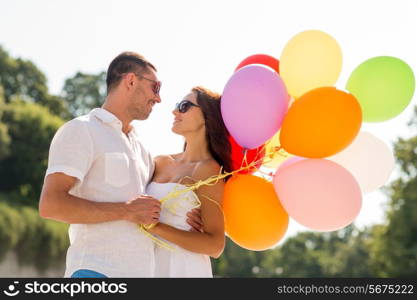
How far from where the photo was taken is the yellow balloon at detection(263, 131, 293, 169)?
15.5ft

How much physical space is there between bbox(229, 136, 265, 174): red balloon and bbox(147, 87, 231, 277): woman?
116 millimetres

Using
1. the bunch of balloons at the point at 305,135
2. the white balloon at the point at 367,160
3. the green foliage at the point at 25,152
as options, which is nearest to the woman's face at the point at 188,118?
the bunch of balloons at the point at 305,135

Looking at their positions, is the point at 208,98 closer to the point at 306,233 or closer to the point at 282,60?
the point at 282,60

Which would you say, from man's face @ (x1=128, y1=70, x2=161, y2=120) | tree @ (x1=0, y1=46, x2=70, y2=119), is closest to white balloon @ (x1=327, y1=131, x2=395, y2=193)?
man's face @ (x1=128, y1=70, x2=161, y2=120)

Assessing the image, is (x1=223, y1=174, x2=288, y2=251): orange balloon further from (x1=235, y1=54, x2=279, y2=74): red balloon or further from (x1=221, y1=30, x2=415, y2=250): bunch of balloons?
(x1=235, y1=54, x2=279, y2=74): red balloon

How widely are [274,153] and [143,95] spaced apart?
3.58 ft

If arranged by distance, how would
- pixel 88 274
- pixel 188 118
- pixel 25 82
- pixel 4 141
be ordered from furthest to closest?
pixel 25 82 < pixel 4 141 < pixel 188 118 < pixel 88 274

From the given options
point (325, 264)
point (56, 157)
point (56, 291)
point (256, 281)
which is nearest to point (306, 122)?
point (256, 281)

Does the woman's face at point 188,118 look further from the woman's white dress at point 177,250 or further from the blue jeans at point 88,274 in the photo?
the blue jeans at point 88,274

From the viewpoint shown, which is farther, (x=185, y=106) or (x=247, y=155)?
(x=247, y=155)

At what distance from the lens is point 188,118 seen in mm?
4574

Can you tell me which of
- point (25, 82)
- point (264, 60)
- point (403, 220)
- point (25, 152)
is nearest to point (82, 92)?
point (25, 82)

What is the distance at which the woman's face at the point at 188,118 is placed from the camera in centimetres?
457

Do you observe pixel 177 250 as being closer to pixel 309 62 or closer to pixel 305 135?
pixel 305 135
